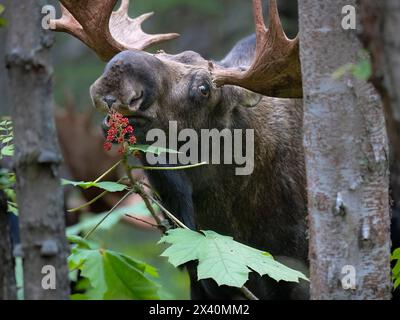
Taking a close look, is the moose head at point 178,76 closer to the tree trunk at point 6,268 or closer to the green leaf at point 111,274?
the green leaf at point 111,274

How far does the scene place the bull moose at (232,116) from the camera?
15.4 feet

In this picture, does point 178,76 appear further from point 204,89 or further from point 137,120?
point 137,120

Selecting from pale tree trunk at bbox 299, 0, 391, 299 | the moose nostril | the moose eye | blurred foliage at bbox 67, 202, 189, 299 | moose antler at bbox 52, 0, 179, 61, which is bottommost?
blurred foliage at bbox 67, 202, 189, 299

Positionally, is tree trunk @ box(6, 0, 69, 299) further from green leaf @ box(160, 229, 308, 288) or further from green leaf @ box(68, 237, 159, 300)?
green leaf @ box(68, 237, 159, 300)

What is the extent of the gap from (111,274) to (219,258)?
833 millimetres

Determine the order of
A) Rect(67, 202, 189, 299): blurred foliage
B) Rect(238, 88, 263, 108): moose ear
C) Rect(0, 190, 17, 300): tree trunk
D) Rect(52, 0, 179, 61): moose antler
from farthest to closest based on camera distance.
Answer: Rect(67, 202, 189, 299): blurred foliage → Rect(238, 88, 263, 108): moose ear → Rect(52, 0, 179, 61): moose antler → Rect(0, 190, 17, 300): tree trunk

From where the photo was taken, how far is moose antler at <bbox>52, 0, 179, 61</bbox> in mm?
4926

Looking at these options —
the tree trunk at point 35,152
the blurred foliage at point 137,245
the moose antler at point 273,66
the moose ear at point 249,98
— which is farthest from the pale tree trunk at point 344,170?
the blurred foliage at point 137,245

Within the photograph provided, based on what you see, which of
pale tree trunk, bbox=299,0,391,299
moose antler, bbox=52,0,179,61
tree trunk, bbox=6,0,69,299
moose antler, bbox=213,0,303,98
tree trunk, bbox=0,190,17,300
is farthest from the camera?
moose antler, bbox=52,0,179,61

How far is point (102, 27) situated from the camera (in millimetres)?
5059

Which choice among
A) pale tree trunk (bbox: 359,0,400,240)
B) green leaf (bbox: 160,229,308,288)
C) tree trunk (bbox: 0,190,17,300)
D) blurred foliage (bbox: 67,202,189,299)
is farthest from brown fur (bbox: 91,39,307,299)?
pale tree trunk (bbox: 359,0,400,240)

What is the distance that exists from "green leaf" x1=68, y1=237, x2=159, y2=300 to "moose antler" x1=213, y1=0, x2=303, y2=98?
4.36ft

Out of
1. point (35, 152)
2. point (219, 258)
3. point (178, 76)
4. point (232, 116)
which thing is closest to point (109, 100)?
point (178, 76)
